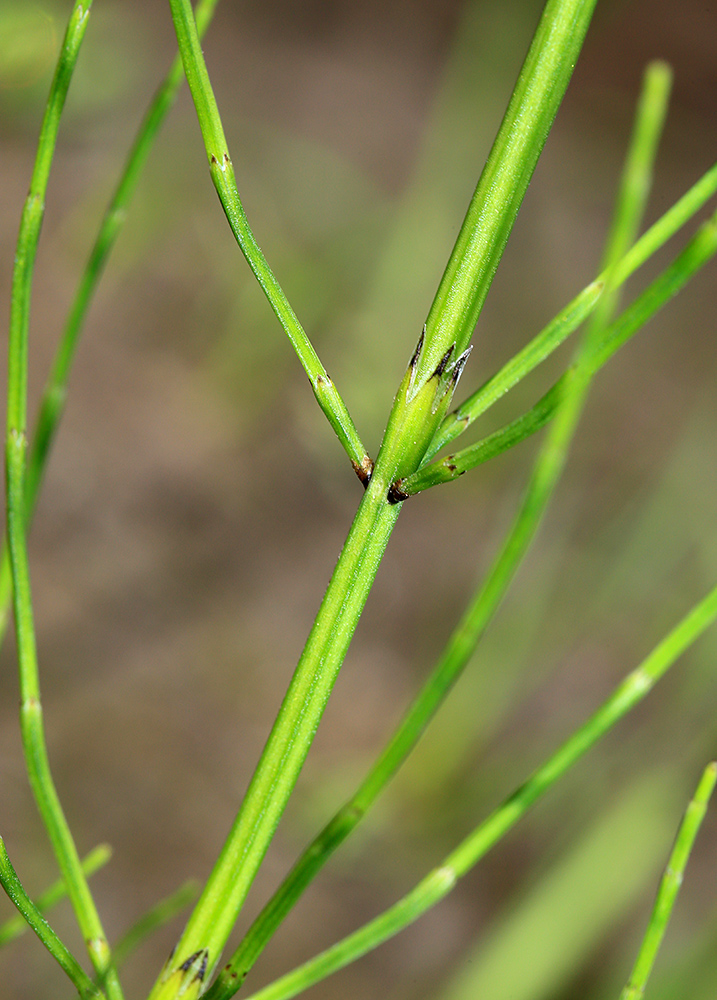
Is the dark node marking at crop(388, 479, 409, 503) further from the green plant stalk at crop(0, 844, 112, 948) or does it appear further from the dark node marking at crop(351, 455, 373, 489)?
the green plant stalk at crop(0, 844, 112, 948)

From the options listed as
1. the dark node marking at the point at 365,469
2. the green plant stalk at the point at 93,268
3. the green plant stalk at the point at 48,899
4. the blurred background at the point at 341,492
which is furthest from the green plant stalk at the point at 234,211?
the blurred background at the point at 341,492

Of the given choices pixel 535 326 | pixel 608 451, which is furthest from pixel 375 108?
pixel 608 451

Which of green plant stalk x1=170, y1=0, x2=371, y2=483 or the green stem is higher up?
green plant stalk x1=170, y1=0, x2=371, y2=483

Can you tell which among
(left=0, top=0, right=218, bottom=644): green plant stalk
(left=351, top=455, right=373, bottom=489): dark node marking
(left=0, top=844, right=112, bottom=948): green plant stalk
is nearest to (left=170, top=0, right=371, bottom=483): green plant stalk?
(left=351, top=455, right=373, bottom=489): dark node marking

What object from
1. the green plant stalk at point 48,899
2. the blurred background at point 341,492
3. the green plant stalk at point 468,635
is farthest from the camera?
the blurred background at point 341,492

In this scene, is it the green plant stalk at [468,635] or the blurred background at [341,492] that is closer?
the green plant stalk at [468,635]

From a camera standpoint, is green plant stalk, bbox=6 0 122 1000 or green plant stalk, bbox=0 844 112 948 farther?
green plant stalk, bbox=0 844 112 948

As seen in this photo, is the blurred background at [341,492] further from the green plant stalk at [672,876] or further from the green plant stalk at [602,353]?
the green plant stalk at [602,353]

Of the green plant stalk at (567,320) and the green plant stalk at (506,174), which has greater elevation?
the green plant stalk at (506,174)

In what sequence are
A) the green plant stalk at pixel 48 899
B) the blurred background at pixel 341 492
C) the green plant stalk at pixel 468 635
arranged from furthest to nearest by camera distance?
1. the blurred background at pixel 341 492
2. the green plant stalk at pixel 48 899
3. the green plant stalk at pixel 468 635
